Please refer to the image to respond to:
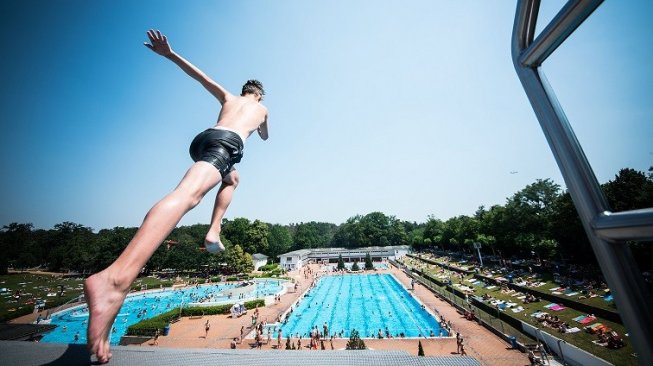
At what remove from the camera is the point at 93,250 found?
60.1m

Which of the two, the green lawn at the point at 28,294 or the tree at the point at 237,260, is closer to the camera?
the green lawn at the point at 28,294

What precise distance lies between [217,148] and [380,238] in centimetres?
9179

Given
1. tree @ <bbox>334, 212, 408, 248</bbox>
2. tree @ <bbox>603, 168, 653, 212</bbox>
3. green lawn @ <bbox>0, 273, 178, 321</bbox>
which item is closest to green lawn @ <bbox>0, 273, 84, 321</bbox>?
green lawn @ <bbox>0, 273, 178, 321</bbox>

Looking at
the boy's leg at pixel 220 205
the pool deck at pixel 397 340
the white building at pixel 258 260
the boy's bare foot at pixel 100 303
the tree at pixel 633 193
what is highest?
the white building at pixel 258 260

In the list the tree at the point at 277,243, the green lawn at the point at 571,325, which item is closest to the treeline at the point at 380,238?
the tree at the point at 277,243

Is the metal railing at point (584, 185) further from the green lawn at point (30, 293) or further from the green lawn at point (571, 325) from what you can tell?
the green lawn at point (30, 293)

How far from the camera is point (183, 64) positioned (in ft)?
9.78

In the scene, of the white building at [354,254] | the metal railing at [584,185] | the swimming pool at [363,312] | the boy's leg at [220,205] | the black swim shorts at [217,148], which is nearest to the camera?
the metal railing at [584,185]

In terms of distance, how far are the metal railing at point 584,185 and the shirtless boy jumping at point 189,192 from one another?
6.25 ft

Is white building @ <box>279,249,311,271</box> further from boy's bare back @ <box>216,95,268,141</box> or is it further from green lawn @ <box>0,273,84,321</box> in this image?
boy's bare back @ <box>216,95,268,141</box>

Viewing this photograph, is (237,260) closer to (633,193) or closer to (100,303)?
(100,303)

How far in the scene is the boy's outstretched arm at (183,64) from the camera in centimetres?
288

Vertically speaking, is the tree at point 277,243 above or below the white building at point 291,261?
above

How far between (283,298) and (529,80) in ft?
133
